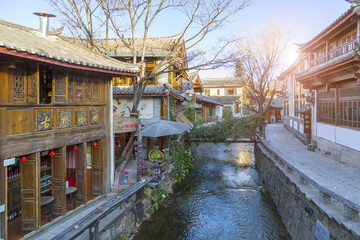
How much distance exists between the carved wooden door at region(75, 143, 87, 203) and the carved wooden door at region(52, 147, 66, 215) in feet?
3.11

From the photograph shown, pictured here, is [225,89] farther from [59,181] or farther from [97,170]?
[59,181]

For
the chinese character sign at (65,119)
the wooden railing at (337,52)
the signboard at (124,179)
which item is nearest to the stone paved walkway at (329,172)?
the wooden railing at (337,52)

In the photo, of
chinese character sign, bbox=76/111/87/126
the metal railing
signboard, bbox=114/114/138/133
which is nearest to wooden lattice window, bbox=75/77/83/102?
chinese character sign, bbox=76/111/87/126

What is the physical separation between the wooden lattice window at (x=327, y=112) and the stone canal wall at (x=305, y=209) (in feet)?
16.2

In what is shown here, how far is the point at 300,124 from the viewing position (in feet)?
74.1

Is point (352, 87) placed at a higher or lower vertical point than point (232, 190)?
higher

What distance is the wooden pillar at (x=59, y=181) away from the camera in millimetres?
7539

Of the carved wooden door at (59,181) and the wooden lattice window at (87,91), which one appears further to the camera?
the wooden lattice window at (87,91)

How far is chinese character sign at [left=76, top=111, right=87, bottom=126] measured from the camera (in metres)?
8.12

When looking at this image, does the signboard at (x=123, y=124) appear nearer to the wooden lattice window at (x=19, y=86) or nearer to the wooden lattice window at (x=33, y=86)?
the wooden lattice window at (x=33, y=86)

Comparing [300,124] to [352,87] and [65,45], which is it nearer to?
[352,87]

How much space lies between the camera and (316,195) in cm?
801

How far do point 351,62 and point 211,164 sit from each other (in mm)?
13063

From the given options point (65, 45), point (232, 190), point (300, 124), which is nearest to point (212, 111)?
point (300, 124)
